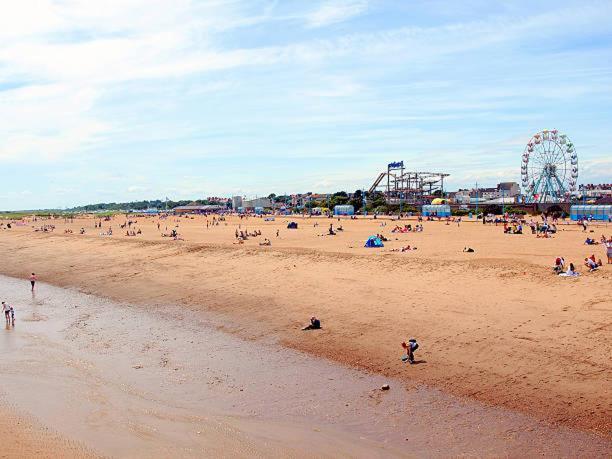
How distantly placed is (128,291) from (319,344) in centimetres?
1296

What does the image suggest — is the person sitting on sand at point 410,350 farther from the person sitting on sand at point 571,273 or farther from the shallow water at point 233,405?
the person sitting on sand at point 571,273

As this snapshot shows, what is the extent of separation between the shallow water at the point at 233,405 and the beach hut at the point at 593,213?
49.3 metres

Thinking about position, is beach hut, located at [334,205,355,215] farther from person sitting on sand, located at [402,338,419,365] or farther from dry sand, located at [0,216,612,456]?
person sitting on sand, located at [402,338,419,365]

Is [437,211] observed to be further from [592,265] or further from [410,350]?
[410,350]

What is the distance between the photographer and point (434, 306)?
635 inches

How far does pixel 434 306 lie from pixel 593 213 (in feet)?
155

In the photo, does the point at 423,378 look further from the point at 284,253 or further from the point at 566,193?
the point at 566,193

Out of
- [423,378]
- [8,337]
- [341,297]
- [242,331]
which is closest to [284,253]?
[341,297]

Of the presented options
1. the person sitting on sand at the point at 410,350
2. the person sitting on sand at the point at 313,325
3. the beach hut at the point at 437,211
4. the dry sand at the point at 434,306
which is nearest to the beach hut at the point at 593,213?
the beach hut at the point at 437,211

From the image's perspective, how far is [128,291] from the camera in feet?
79.7

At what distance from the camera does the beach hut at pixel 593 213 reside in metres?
53.7

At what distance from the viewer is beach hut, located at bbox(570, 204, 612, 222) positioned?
53.7 meters

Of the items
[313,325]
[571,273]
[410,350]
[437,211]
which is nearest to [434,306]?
[313,325]

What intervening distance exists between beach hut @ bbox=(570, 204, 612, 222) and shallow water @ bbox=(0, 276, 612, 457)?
162 ft
